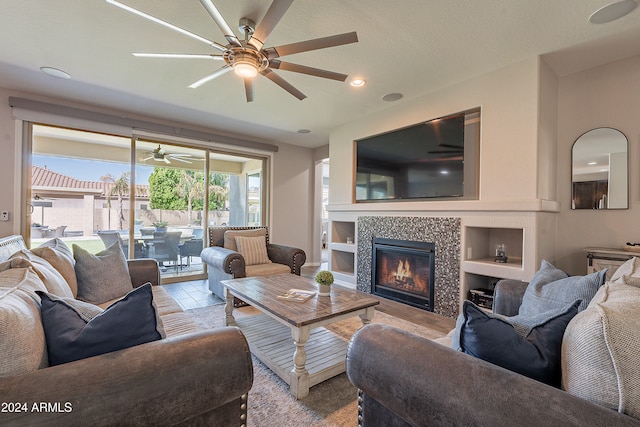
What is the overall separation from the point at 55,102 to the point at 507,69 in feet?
17.2

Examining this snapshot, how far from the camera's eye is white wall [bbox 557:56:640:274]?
8.37 feet

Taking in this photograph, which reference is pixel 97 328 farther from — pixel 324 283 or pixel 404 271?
pixel 404 271

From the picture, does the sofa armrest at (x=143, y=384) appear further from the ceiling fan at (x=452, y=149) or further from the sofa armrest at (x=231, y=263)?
the ceiling fan at (x=452, y=149)

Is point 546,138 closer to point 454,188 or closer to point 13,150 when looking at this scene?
point 454,188

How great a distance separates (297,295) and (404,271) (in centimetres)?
185

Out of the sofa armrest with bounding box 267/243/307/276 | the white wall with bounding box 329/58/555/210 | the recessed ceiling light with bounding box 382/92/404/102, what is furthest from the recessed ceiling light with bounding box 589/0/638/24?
the sofa armrest with bounding box 267/243/307/276

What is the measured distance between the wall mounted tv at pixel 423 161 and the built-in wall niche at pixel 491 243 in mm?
455

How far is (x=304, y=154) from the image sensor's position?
600 centimetres

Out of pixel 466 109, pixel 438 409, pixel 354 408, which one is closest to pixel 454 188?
pixel 466 109

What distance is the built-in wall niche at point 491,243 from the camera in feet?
9.84

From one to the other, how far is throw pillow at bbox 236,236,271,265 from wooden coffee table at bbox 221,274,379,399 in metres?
1.05

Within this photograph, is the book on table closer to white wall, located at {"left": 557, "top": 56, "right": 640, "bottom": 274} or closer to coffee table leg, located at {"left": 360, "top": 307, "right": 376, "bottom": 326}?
coffee table leg, located at {"left": 360, "top": 307, "right": 376, "bottom": 326}

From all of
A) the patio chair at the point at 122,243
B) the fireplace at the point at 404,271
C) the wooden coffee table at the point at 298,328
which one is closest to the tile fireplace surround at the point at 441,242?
the fireplace at the point at 404,271

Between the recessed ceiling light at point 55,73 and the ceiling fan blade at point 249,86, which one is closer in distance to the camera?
the ceiling fan blade at point 249,86
